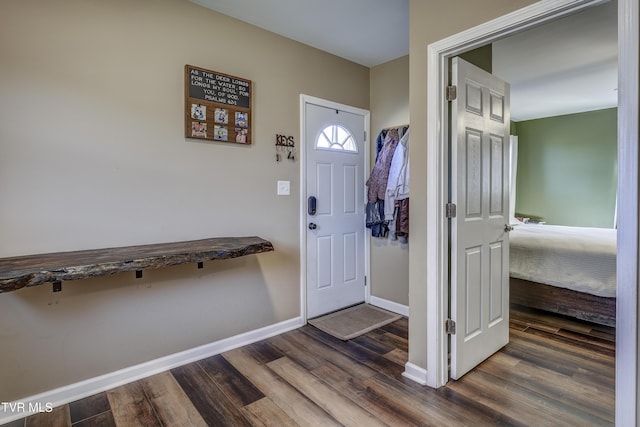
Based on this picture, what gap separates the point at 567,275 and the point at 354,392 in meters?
2.38

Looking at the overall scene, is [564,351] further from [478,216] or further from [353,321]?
[353,321]

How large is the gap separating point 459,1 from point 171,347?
2861mm

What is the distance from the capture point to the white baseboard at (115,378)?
1.80 meters

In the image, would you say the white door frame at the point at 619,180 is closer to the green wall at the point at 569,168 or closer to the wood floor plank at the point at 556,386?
the wood floor plank at the point at 556,386

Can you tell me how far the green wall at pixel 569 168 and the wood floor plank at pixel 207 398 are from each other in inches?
237

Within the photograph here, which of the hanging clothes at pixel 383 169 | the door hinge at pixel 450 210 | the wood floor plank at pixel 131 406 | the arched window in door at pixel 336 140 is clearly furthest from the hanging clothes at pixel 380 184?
the wood floor plank at pixel 131 406

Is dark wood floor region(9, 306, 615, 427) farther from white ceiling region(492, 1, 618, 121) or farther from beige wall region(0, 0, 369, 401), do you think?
white ceiling region(492, 1, 618, 121)

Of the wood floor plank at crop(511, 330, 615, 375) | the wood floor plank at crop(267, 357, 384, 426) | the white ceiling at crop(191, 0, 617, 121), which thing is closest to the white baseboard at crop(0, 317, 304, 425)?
the wood floor plank at crop(267, 357, 384, 426)

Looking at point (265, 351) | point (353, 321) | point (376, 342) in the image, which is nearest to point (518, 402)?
point (376, 342)

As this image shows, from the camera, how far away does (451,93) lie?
79.4 inches

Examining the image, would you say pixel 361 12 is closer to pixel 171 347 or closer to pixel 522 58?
pixel 522 58

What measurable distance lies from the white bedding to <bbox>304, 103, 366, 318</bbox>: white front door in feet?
5.34

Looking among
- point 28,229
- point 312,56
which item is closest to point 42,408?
point 28,229

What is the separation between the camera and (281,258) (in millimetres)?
2879
